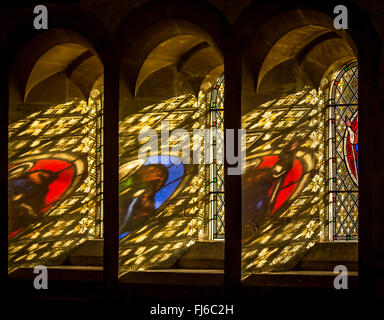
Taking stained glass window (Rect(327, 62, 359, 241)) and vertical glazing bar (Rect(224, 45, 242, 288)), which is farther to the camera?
stained glass window (Rect(327, 62, 359, 241))

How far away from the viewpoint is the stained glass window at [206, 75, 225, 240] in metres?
12.5

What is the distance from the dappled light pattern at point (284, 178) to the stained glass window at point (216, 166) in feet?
4.60

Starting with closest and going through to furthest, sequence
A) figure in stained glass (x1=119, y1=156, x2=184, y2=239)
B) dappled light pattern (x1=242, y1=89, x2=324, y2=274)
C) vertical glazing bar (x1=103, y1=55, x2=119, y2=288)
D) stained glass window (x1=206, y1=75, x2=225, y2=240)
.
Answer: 1. vertical glazing bar (x1=103, y1=55, x2=119, y2=288)
2. dappled light pattern (x1=242, y1=89, x2=324, y2=274)
3. figure in stained glass (x1=119, y1=156, x2=184, y2=239)
4. stained glass window (x1=206, y1=75, x2=225, y2=240)

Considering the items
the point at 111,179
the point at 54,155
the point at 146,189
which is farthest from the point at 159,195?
the point at 54,155

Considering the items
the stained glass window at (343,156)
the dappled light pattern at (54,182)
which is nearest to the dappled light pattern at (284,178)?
the stained glass window at (343,156)

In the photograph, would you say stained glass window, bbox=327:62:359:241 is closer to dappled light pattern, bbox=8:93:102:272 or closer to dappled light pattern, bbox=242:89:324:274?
dappled light pattern, bbox=242:89:324:274

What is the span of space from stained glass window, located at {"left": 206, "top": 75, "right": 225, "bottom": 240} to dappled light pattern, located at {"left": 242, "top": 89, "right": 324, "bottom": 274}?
4.60 ft

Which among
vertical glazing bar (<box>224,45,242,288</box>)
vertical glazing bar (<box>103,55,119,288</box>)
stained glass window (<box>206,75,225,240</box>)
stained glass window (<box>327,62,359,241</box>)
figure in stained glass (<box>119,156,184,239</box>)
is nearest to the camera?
vertical glazing bar (<box>224,45,242,288</box>)

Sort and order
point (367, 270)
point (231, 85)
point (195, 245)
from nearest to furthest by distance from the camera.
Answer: point (367, 270)
point (231, 85)
point (195, 245)

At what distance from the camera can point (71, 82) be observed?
512 inches

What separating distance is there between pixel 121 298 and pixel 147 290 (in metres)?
0.39

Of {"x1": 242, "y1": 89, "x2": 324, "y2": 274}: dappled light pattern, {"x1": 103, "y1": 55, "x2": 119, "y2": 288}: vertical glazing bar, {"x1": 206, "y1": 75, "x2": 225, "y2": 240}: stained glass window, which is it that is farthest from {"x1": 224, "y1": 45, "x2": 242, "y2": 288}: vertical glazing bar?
{"x1": 206, "y1": 75, "x2": 225, "y2": 240}: stained glass window
